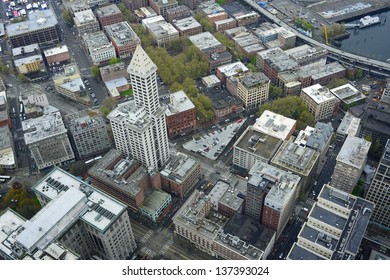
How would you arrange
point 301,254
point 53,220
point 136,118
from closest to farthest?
point 53,220
point 301,254
point 136,118

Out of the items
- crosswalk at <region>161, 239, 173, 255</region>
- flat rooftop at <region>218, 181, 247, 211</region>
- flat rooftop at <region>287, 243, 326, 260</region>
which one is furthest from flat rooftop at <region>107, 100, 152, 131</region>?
flat rooftop at <region>287, 243, 326, 260</region>

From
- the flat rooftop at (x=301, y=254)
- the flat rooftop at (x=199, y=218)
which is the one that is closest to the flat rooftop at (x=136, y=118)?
the flat rooftop at (x=199, y=218)

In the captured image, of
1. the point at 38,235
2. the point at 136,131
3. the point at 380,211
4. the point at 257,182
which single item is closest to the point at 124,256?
the point at 38,235

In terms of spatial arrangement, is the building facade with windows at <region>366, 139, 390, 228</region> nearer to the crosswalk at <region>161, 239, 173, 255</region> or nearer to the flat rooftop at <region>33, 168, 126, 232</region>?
the crosswalk at <region>161, 239, 173, 255</region>

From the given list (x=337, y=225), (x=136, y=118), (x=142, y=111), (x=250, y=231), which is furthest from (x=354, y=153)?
(x=136, y=118)

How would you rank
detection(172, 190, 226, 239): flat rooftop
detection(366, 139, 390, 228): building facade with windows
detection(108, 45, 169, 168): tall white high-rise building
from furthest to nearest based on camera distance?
detection(108, 45, 169, 168): tall white high-rise building
detection(172, 190, 226, 239): flat rooftop
detection(366, 139, 390, 228): building facade with windows

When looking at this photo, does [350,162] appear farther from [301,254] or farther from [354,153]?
[301,254]

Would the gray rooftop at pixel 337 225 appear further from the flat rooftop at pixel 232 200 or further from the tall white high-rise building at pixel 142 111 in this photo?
the tall white high-rise building at pixel 142 111

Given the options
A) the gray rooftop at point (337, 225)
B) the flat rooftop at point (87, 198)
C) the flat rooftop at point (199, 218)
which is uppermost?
the flat rooftop at point (87, 198)
